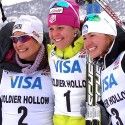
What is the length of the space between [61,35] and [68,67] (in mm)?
297

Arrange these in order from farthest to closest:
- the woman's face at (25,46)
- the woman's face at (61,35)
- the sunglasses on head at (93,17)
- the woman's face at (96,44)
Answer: the woman's face at (25,46)
the woman's face at (61,35)
the sunglasses on head at (93,17)
the woman's face at (96,44)

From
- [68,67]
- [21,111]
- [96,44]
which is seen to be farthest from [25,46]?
[96,44]

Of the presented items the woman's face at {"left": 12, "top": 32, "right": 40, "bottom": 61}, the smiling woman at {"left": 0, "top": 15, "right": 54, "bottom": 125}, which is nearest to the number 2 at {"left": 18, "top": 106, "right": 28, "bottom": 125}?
the smiling woman at {"left": 0, "top": 15, "right": 54, "bottom": 125}

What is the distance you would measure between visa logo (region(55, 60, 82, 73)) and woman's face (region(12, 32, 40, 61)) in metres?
0.29

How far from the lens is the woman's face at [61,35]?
4.43m

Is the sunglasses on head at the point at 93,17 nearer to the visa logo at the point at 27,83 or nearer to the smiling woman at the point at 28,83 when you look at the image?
the smiling woman at the point at 28,83

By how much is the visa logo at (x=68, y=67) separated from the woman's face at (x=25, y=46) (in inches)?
11.5

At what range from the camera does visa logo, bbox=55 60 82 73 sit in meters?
4.43

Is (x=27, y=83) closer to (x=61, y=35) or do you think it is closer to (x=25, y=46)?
(x=25, y=46)

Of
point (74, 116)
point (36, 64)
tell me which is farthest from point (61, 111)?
point (36, 64)

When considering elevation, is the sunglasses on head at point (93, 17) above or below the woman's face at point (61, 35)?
above

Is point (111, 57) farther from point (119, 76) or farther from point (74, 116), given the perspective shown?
point (74, 116)

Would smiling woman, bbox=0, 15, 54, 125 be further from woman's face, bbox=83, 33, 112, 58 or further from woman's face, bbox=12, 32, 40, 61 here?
woman's face, bbox=83, 33, 112, 58

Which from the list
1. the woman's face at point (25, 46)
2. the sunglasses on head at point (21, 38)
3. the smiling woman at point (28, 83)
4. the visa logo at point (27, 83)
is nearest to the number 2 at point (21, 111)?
the smiling woman at point (28, 83)
